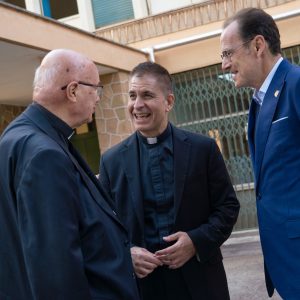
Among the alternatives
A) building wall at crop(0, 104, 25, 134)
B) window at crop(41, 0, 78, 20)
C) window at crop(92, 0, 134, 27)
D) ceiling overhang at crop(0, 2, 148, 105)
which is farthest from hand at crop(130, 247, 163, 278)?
window at crop(41, 0, 78, 20)

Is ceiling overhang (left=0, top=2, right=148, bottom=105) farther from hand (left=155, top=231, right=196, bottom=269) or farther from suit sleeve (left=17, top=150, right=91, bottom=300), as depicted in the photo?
suit sleeve (left=17, top=150, right=91, bottom=300)

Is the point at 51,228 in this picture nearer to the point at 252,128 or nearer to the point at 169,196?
the point at 169,196

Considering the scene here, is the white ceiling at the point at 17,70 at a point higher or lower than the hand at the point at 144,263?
higher

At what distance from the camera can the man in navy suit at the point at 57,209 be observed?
4.99ft

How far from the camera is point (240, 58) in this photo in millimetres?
2299

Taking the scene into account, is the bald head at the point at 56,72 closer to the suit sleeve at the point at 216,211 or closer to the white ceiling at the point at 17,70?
the suit sleeve at the point at 216,211

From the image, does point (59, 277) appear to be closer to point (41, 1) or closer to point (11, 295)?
point (11, 295)

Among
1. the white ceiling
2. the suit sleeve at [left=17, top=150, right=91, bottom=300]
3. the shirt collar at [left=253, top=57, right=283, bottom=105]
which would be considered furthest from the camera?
the white ceiling

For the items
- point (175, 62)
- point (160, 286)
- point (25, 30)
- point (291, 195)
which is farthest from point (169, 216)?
point (175, 62)

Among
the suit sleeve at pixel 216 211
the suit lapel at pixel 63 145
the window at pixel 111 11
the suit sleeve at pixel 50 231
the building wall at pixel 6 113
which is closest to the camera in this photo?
the suit sleeve at pixel 50 231

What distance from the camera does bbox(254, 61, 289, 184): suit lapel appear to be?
2170mm

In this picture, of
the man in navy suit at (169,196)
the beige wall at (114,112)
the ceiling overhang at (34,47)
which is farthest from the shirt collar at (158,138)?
the beige wall at (114,112)

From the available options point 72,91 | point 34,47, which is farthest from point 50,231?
point 34,47

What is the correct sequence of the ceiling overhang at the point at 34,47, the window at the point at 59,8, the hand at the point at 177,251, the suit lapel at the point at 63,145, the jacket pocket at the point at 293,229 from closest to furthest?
the suit lapel at the point at 63,145 → the jacket pocket at the point at 293,229 → the hand at the point at 177,251 → the ceiling overhang at the point at 34,47 → the window at the point at 59,8
